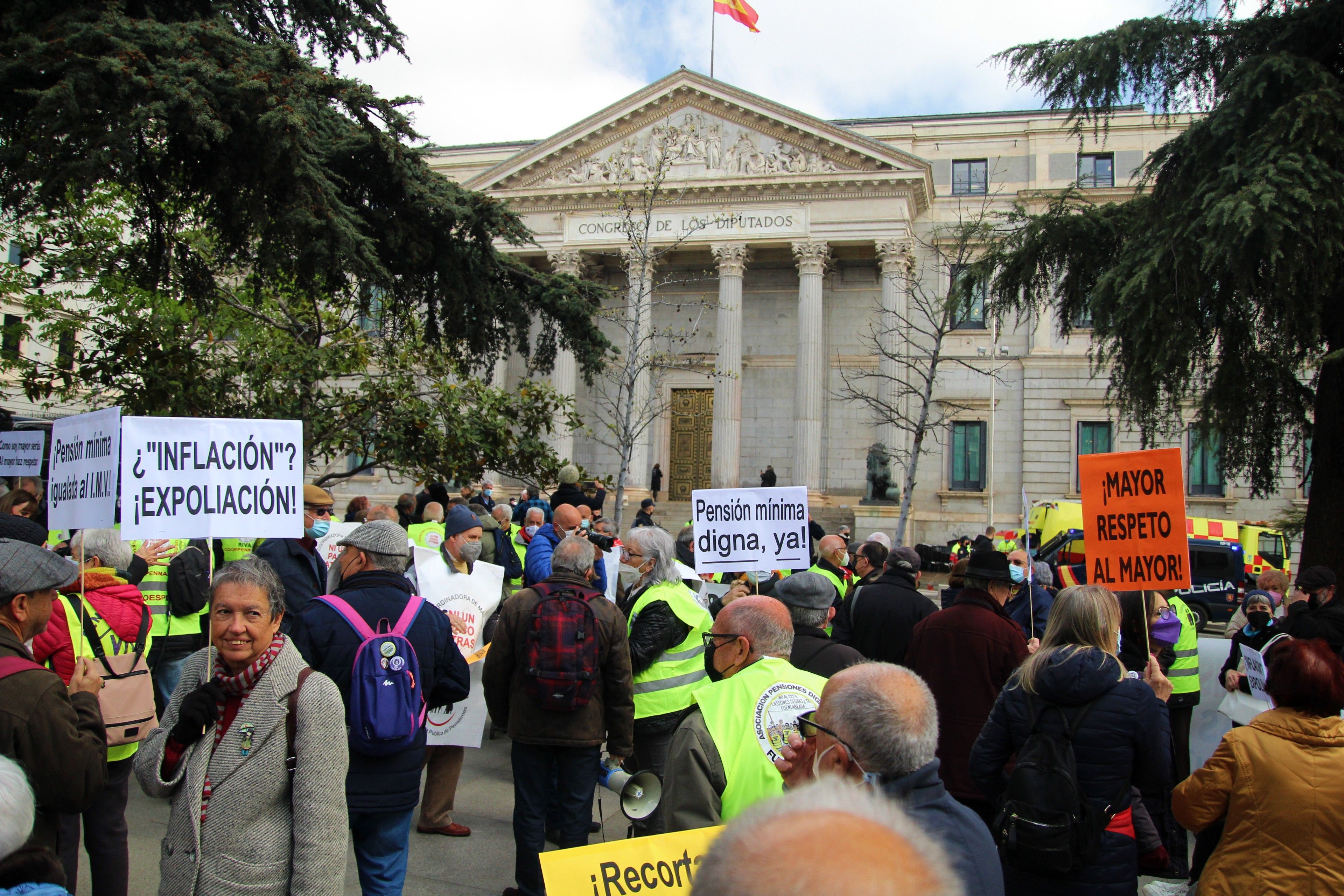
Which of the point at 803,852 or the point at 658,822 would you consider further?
the point at 658,822

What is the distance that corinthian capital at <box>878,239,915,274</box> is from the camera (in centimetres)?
3284

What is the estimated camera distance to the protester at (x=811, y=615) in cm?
459

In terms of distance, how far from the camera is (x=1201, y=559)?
22.9m

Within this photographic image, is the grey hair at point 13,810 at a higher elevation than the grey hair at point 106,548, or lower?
lower

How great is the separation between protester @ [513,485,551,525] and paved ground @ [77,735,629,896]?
6112 mm

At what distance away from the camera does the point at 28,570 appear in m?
3.62

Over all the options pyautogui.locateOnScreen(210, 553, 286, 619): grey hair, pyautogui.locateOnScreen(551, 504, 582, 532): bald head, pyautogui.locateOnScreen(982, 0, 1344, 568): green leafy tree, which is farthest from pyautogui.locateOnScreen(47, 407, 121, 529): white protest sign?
pyautogui.locateOnScreen(982, 0, 1344, 568): green leafy tree

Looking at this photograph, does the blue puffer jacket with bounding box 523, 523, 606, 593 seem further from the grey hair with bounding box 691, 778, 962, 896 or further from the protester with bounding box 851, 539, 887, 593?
the grey hair with bounding box 691, 778, 962, 896

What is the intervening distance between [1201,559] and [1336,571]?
34.2 ft

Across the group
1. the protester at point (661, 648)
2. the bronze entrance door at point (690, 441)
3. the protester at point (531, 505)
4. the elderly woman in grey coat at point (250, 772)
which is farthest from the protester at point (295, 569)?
the bronze entrance door at point (690, 441)

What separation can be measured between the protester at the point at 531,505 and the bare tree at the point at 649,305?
9.70m

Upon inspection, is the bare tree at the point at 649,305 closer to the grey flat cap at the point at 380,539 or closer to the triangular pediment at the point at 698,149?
the triangular pediment at the point at 698,149

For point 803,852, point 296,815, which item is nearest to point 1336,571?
point 296,815

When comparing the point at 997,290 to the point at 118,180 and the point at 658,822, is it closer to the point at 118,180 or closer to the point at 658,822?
the point at 118,180
